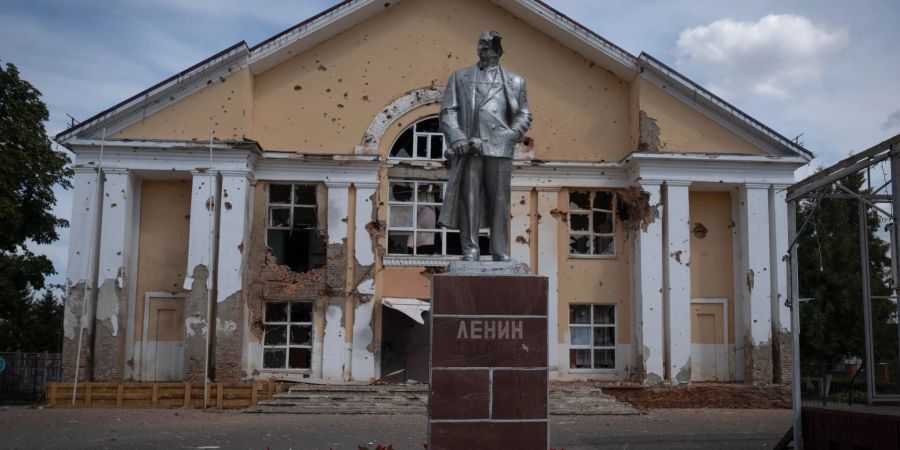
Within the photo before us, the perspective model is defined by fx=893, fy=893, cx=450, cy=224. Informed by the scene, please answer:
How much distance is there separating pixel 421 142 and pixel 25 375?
11.5m

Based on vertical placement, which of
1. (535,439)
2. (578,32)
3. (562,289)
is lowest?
(535,439)

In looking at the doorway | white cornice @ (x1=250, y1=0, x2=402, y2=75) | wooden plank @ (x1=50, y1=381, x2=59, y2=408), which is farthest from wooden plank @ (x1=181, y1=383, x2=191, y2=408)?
white cornice @ (x1=250, y1=0, x2=402, y2=75)

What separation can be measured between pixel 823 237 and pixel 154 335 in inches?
912

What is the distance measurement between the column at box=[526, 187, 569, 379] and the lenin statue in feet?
36.1

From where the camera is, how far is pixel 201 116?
65.6 ft

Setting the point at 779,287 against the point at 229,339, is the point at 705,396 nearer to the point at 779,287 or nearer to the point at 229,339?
Result: the point at 779,287

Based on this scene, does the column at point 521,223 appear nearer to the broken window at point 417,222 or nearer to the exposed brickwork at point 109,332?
the broken window at point 417,222

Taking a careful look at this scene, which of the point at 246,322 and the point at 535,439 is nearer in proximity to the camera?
the point at 535,439

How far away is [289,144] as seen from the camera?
67.8ft

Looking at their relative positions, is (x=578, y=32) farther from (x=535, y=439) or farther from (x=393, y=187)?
(x=535, y=439)

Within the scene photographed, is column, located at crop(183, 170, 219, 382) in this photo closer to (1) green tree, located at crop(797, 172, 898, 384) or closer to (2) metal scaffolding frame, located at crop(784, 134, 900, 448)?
(2) metal scaffolding frame, located at crop(784, 134, 900, 448)

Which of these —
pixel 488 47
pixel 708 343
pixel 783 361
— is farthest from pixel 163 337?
pixel 783 361

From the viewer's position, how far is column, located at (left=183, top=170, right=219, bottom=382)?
62.3 ft

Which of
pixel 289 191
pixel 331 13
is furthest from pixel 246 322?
pixel 331 13
